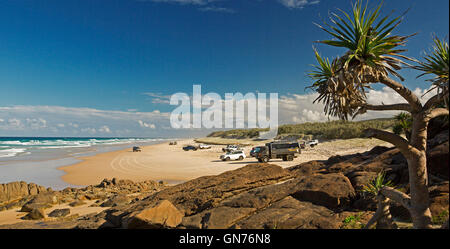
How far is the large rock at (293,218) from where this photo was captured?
6.66 metres

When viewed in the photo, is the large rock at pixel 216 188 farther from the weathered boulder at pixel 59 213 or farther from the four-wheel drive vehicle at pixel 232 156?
the four-wheel drive vehicle at pixel 232 156

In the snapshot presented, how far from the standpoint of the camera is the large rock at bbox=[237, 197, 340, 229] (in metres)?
6.66

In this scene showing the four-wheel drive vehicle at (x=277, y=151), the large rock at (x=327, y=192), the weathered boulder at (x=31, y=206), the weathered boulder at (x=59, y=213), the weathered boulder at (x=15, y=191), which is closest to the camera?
the large rock at (x=327, y=192)

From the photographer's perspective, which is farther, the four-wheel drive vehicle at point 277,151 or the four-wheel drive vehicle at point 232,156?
the four-wheel drive vehicle at point 232,156

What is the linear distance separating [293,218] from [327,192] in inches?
69.6

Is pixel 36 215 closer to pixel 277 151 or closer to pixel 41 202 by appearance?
pixel 41 202

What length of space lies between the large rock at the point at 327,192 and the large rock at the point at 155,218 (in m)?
4.20

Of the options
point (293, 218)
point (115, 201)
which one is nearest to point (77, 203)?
point (115, 201)

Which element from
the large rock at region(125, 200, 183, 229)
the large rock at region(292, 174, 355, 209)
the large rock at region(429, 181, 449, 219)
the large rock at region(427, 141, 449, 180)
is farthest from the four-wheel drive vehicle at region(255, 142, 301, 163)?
the large rock at region(429, 181, 449, 219)

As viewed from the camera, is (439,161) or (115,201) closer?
(439,161)

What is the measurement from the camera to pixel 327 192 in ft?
25.6

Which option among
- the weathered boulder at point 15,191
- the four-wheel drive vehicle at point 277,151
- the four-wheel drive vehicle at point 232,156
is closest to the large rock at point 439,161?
the weathered boulder at point 15,191
